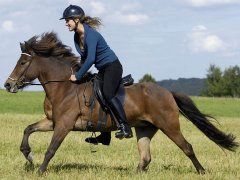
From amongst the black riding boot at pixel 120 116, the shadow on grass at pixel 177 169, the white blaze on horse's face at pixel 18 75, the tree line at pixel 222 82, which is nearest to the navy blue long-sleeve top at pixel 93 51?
the black riding boot at pixel 120 116

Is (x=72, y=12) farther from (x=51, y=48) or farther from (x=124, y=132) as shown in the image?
(x=124, y=132)

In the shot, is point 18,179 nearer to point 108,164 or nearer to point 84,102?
point 84,102

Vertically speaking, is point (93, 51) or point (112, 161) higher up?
point (93, 51)

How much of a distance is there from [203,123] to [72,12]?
11.4 feet

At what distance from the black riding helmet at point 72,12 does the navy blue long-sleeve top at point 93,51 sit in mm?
234

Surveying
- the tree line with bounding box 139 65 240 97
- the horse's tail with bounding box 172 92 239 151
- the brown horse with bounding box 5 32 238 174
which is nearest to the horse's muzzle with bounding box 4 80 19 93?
the brown horse with bounding box 5 32 238 174

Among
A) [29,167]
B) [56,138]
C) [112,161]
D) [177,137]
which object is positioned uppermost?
[56,138]

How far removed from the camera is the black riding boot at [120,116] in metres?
9.24

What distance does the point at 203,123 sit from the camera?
34.1 ft

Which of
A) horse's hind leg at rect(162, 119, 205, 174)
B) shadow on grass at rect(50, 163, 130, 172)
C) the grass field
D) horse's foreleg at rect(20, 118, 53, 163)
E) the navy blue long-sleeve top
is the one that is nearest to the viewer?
the navy blue long-sleeve top

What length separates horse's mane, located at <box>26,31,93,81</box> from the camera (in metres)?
9.59

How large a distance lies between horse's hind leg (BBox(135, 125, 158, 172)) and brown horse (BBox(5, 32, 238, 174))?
0.02 m

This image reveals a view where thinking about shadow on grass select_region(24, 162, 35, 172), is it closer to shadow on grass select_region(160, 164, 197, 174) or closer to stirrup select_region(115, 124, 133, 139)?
stirrup select_region(115, 124, 133, 139)

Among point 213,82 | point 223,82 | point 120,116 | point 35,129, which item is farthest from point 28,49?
point 213,82
